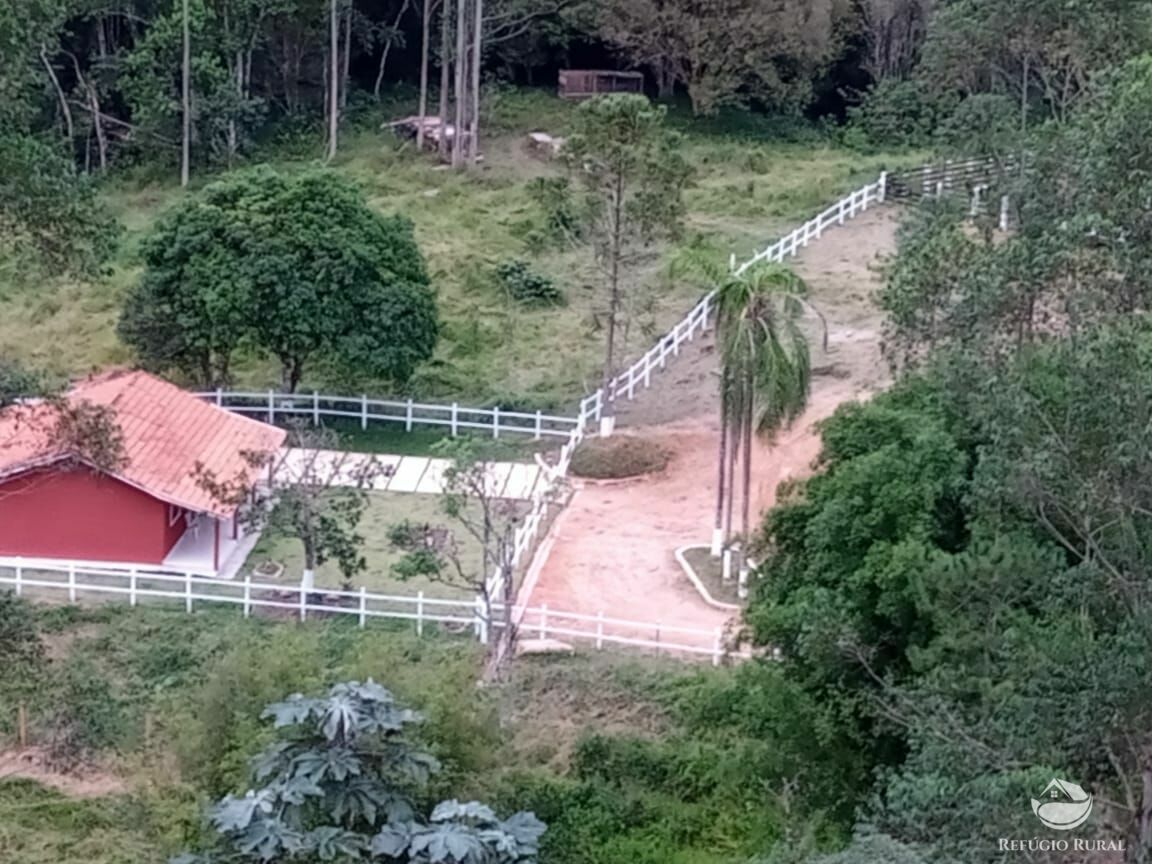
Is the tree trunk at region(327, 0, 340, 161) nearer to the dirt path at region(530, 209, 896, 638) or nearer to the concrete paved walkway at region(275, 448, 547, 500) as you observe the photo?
the dirt path at region(530, 209, 896, 638)

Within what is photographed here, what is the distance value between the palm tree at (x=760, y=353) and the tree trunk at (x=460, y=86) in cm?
2096

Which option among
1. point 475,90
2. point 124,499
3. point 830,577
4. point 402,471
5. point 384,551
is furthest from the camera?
point 475,90

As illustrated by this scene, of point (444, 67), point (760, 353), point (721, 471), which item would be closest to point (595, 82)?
point (444, 67)

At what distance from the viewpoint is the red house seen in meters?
22.9

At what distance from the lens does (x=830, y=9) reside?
155 ft

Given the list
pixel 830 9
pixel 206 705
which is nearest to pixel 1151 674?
pixel 206 705

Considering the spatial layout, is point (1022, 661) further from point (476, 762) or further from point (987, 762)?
point (476, 762)

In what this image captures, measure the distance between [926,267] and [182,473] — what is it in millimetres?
10007

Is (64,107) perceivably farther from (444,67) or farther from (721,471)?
(721,471)

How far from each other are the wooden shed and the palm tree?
28.6 meters

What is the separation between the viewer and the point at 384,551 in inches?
951

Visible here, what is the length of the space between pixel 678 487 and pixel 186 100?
71.4 feet

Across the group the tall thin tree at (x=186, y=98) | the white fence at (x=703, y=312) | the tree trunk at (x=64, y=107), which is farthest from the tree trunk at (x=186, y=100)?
the white fence at (x=703, y=312)

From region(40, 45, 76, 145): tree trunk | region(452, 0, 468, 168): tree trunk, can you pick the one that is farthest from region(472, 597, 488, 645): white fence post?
region(40, 45, 76, 145): tree trunk
